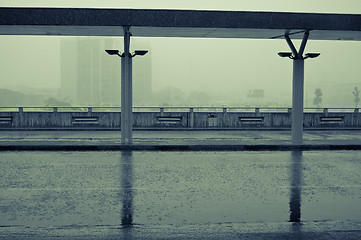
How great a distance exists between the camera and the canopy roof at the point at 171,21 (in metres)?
15.0

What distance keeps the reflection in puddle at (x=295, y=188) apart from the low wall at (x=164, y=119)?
1178 cm

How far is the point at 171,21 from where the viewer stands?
15.3 m

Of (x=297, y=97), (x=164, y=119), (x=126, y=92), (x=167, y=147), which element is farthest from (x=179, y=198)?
(x=164, y=119)

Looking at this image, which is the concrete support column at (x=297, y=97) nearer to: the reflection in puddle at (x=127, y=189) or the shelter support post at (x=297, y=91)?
the shelter support post at (x=297, y=91)

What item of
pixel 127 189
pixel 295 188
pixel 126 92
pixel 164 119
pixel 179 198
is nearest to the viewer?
pixel 179 198

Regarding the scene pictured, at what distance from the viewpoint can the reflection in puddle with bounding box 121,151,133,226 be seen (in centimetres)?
713

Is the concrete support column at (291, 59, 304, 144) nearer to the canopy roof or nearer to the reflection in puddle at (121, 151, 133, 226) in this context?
the canopy roof

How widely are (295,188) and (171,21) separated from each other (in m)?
8.14

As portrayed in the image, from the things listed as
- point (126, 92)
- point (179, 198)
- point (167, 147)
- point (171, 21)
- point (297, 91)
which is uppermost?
point (171, 21)

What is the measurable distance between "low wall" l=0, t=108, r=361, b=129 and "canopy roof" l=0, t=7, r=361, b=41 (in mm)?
9385

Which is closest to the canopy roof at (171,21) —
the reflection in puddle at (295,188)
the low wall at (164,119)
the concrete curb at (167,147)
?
the concrete curb at (167,147)

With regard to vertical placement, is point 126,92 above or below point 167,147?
above

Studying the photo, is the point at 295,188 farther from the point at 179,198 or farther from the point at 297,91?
the point at 297,91

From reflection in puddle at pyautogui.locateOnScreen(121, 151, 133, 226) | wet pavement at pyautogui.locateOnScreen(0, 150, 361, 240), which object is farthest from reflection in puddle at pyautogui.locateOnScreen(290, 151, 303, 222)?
reflection in puddle at pyautogui.locateOnScreen(121, 151, 133, 226)
